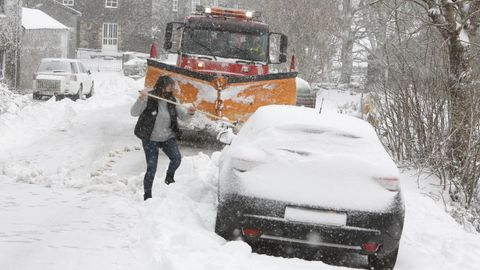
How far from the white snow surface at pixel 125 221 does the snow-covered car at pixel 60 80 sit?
489 inches

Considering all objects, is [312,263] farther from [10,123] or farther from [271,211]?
[10,123]

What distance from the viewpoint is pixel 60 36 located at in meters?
38.9

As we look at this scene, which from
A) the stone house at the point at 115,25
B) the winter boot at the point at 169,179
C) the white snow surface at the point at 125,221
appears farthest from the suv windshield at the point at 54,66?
the stone house at the point at 115,25

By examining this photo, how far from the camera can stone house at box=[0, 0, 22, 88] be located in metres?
28.9

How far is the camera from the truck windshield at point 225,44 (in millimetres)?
13773

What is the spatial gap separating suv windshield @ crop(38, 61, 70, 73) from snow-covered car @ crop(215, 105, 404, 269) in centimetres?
2084

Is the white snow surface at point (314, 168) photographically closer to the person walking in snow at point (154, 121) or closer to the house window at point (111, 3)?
the person walking in snow at point (154, 121)

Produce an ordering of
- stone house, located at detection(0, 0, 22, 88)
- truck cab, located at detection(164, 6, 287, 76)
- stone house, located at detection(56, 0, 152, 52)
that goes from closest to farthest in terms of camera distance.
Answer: truck cab, located at detection(164, 6, 287, 76)
stone house, located at detection(0, 0, 22, 88)
stone house, located at detection(56, 0, 152, 52)

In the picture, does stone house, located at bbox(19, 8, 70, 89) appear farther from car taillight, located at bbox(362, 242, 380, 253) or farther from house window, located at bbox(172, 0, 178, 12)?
car taillight, located at bbox(362, 242, 380, 253)

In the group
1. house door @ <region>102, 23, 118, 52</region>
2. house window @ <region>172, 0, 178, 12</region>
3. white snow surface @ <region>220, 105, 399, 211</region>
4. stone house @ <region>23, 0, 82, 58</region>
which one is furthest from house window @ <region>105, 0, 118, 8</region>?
white snow surface @ <region>220, 105, 399, 211</region>

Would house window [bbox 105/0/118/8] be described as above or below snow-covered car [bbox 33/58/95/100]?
above

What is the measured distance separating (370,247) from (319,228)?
21.5 inches

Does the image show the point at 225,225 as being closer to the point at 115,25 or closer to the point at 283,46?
the point at 283,46

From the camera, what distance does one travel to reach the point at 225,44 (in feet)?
45.2
